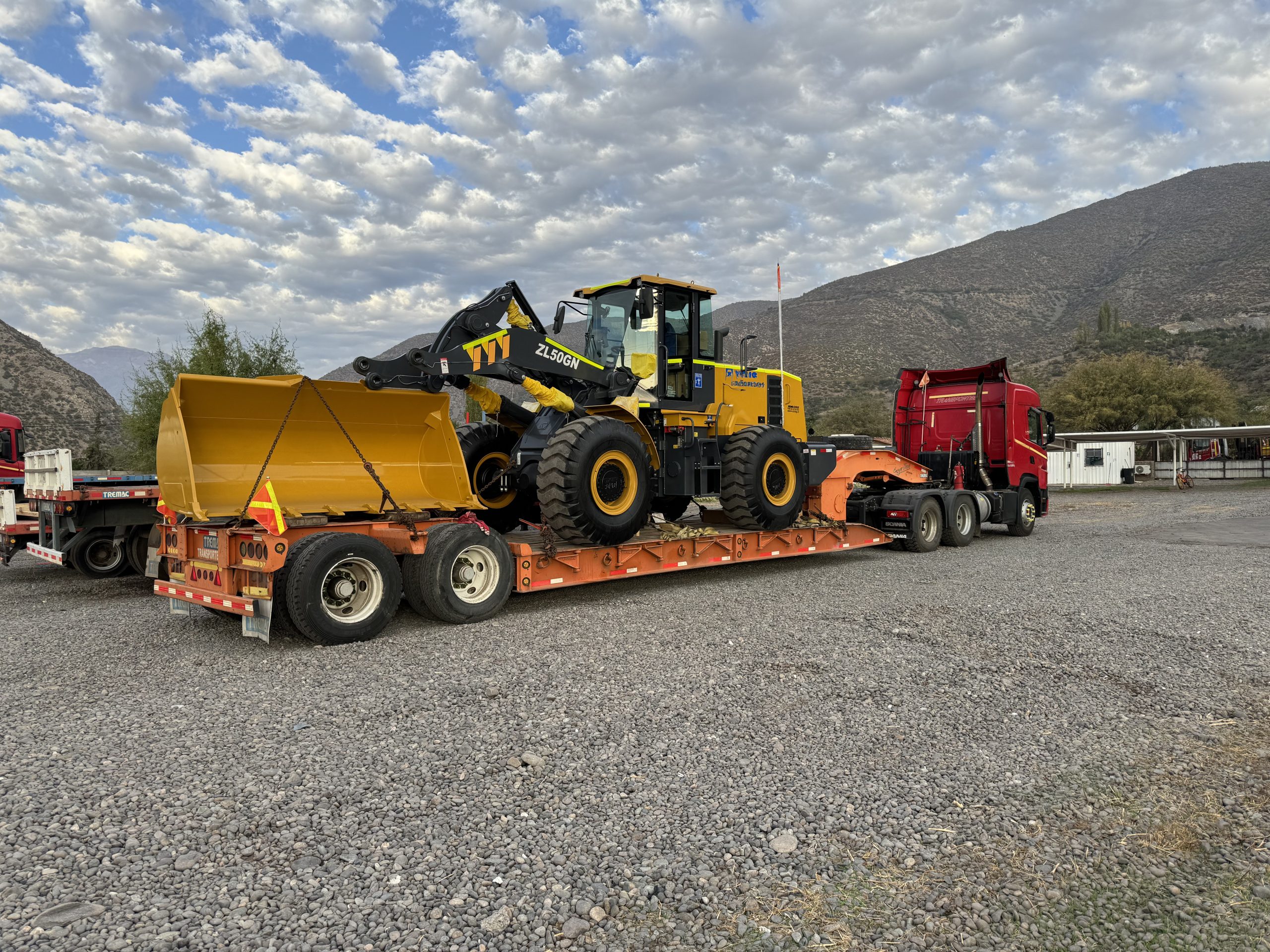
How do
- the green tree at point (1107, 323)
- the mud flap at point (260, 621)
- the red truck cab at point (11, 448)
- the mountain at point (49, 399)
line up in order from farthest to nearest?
the green tree at point (1107, 323) → the mountain at point (49, 399) → the red truck cab at point (11, 448) → the mud flap at point (260, 621)

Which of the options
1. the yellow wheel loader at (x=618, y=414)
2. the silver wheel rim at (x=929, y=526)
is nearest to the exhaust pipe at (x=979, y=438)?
the silver wheel rim at (x=929, y=526)

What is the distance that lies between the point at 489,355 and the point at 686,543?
3202 millimetres

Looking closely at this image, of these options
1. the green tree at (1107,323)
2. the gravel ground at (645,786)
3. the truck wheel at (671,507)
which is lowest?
the gravel ground at (645,786)

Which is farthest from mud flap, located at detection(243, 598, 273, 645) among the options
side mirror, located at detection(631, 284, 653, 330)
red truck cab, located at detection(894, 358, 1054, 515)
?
red truck cab, located at detection(894, 358, 1054, 515)

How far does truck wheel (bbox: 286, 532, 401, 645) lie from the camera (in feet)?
21.7

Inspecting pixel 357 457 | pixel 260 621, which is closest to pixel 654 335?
pixel 357 457

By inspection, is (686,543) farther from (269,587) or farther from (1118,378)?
(1118,378)

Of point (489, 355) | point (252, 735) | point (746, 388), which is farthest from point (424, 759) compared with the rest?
point (746, 388)

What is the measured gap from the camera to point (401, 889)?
3.04 meters

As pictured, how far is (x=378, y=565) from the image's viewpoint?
23.3 ft

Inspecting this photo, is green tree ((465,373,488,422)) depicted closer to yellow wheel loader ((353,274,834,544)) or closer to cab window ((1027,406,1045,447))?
yellow wheel loader ((353,274,834,544))

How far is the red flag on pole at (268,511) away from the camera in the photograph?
6605mm

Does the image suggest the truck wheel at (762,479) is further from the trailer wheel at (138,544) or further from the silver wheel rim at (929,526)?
the trailer wheel at (138,544)

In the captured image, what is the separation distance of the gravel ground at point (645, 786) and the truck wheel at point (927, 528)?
5.47 metres
